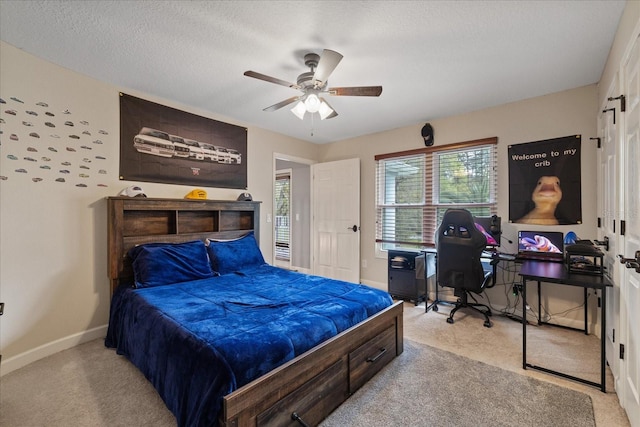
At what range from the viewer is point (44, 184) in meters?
2.47

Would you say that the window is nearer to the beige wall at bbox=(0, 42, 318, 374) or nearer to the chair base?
the chair base

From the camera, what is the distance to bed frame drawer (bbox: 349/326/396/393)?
76.8 inches

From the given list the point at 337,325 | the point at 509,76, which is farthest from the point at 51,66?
the point at 509,76

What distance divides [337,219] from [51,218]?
3555 mm

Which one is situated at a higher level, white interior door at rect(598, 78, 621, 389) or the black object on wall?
the black object on wall

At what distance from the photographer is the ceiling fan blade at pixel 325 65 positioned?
1.97 meters

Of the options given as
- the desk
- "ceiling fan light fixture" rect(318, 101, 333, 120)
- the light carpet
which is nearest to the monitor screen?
the desk

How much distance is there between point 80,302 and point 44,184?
1.10 metres

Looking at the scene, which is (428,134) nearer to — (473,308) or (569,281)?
(473,308)

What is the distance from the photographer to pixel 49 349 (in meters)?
2.47

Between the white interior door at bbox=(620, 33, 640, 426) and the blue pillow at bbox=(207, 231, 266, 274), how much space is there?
314cm

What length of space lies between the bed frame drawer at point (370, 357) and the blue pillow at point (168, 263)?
1.75 metres

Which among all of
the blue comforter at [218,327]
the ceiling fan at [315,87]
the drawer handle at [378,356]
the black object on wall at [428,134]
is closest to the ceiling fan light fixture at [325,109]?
the ceiling fan at [315,87]

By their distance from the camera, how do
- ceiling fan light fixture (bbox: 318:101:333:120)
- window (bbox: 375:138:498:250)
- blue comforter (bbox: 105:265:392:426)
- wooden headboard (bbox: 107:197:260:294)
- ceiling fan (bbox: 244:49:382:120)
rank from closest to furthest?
blue comforter (bbox: 105:265:392:426)
ceiling fan (bbox: 244:49:382:120)
ceiling fan light fixture (bbox: 318:101:333:120)
wooden headboard (bbox: 107:197:260:294)
window (bbox: 375:138:498:250)
